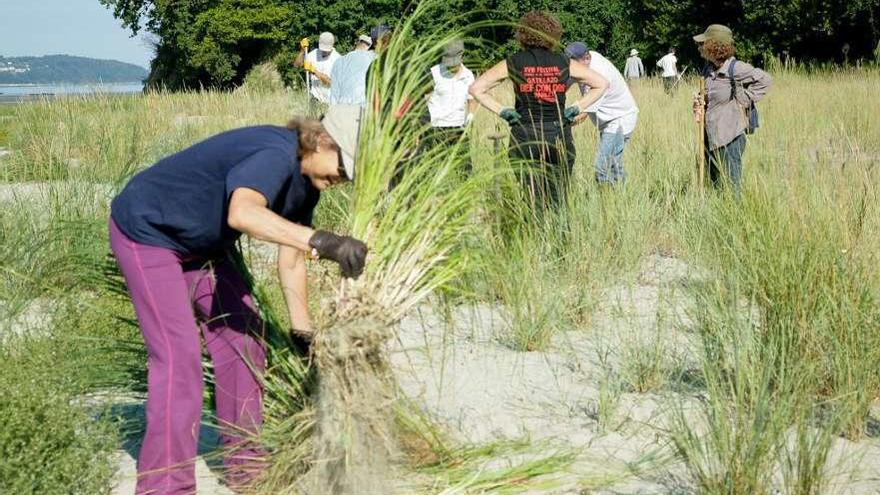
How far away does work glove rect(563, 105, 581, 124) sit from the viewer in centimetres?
728

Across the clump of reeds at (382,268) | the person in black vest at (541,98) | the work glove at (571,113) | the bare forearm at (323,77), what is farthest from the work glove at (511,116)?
the bare forearm at (323,77)

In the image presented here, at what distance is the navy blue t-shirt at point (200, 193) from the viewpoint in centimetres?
352

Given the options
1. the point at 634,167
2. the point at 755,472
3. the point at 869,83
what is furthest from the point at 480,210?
the point at 869,83

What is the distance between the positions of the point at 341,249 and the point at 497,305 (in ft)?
8.55

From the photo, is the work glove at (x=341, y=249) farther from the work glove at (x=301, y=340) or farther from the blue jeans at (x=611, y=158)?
the blue jeans at (x=611, y=158)

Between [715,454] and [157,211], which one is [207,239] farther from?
[715,454]

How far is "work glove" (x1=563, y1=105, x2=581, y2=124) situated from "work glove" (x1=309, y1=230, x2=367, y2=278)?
417cm

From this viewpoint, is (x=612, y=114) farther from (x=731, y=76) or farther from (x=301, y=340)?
(x=301, y=340)

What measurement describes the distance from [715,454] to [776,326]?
3.61 feet

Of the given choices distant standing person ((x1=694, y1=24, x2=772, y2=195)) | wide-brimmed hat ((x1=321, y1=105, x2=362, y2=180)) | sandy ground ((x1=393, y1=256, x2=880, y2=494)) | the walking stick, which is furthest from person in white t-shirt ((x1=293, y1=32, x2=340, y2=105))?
wide-brimmed hat ((x1=321, y1=105, x2=362, y2=180))

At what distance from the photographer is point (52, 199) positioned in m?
7.12

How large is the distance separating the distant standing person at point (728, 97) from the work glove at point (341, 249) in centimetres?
493

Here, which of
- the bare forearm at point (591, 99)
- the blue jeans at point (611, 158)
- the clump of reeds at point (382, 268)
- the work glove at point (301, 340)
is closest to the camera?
the clump of reeds at point (382, 268)

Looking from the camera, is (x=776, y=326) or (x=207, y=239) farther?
(x=776, y=326)
